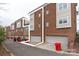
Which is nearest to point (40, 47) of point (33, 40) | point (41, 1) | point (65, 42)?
point (33, 40)

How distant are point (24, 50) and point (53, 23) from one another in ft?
5.10

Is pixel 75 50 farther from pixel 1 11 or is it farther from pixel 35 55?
pixel 1 11

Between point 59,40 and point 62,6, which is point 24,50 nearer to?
point 59,40

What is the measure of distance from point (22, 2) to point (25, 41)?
1519 millimetres

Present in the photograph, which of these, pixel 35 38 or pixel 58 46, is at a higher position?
pixel 35 38

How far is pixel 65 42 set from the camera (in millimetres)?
7648

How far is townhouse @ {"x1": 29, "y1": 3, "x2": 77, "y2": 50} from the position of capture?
7.89m

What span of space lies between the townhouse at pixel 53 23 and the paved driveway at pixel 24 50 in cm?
47

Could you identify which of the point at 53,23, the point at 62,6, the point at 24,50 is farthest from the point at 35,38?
the point at 62,6

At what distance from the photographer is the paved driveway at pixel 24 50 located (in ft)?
24.0

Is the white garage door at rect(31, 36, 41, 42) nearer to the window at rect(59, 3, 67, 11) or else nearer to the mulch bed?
the mulch bed

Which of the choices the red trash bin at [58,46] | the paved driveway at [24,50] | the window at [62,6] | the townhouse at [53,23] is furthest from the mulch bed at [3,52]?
the window at [62,6]

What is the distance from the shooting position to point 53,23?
8.08 metres

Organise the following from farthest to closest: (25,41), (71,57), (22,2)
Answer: (25,41) → (22,2) → (71,57)
